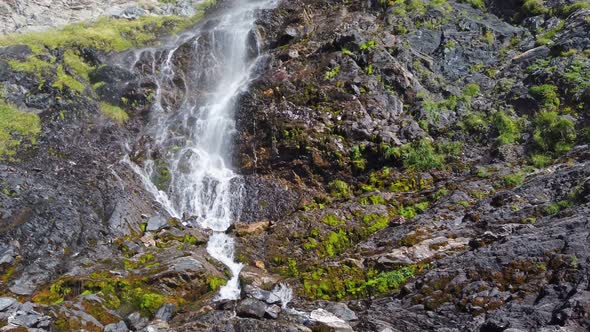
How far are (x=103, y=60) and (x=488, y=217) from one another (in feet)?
68.1

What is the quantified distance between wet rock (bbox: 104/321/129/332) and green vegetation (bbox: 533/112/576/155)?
44.4 ft

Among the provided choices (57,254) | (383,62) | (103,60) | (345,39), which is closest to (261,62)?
(345,39)

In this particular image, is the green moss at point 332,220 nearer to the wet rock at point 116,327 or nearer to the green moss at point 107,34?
the wet rock at point 116,327

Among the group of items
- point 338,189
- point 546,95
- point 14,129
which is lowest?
point 338,189

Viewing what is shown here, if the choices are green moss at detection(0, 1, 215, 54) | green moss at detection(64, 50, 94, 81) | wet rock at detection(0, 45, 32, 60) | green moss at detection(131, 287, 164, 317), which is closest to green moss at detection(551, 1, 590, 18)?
green moss at detection(131, 287, 164, 317)

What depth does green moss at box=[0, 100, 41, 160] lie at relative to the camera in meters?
17.4

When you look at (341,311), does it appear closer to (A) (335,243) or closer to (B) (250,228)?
(A) (335,243)

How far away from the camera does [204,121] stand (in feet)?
66.7

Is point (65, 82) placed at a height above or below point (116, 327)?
above

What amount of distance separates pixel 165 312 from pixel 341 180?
7.97 meters

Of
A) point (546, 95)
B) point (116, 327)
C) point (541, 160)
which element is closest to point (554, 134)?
point (541, 160)

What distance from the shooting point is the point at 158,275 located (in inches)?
473

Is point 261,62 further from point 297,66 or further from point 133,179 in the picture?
point 133,179

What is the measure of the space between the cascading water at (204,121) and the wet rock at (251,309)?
1970mm
